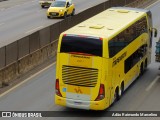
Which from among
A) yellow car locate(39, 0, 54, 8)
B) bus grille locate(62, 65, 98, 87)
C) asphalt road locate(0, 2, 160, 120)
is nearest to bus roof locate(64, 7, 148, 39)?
bus grille locate(62, 65, 98, 87)

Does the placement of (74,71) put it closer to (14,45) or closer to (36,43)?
(14,45)

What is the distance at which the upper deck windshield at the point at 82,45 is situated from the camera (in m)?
18.1

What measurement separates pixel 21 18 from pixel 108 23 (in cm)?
2682

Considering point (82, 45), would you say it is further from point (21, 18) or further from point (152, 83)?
point (21, 18)

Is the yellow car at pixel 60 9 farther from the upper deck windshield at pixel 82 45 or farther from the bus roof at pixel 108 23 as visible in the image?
the upper deck windshield at pixel 82 45

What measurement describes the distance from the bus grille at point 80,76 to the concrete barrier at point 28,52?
4.80 meters

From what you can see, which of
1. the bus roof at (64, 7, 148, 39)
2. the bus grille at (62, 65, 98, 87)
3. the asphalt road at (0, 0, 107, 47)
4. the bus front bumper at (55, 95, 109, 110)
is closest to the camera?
the bus grille at (62, 65, 98, 87)

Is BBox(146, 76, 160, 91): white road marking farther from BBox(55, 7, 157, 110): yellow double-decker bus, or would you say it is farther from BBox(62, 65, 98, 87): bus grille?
BBox(62, 65, 98, 87): bus grille

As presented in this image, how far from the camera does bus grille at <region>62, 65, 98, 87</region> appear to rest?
18.1m

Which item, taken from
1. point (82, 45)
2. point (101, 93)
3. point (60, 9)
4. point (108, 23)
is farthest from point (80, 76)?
point (60, 9)

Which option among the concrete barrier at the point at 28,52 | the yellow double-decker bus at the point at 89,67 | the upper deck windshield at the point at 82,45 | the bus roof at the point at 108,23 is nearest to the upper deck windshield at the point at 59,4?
the concrete barrier at the point at 28,52

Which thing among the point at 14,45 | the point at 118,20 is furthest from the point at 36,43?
the point at 118,20

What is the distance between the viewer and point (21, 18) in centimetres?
4662

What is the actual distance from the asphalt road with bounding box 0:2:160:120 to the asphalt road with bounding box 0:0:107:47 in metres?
10.2
